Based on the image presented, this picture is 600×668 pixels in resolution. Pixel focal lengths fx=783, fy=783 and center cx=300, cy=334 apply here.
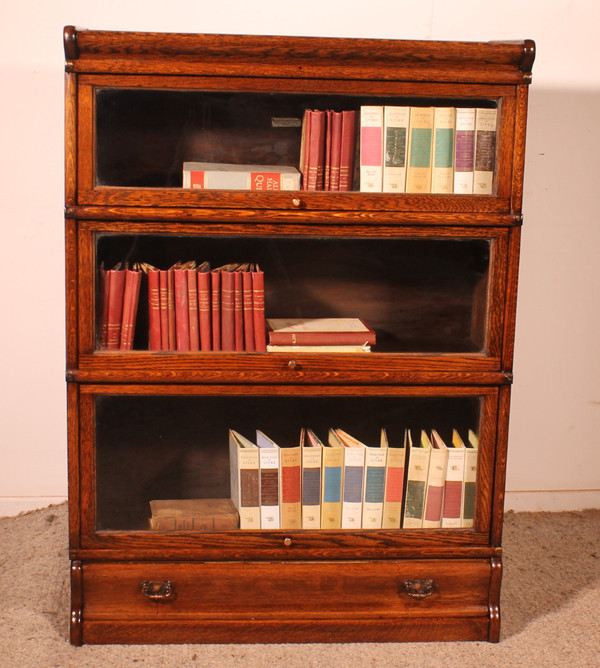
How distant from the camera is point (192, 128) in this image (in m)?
1.92

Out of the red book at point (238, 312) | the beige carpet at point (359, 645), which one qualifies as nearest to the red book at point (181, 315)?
the red book at point (238, 312)

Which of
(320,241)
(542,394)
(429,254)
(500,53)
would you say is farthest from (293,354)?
(542,394)

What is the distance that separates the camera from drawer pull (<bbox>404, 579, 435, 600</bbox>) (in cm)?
199

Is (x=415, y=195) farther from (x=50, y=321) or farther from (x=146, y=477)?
(x=50, y=321)

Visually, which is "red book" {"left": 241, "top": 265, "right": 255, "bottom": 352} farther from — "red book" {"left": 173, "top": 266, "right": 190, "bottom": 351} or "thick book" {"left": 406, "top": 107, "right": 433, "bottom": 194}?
"thick book" {"left": 406, "top": 107, "right": 433, "bottom": 194}

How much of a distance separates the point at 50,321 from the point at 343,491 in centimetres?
114

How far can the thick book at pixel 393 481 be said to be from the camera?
6.70 feet

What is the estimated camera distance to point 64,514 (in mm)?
2623

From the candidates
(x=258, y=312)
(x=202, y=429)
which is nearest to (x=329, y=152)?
(x=258, y=312)

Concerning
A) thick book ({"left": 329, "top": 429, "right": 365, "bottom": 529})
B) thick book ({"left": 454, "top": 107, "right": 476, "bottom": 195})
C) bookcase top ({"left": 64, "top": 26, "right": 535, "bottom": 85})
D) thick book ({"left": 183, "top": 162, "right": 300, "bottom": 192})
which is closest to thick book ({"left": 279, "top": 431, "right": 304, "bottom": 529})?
thick book ({"left": 329, "top": 429, "right": 365, "bottom": 529})

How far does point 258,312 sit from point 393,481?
568 millimetres

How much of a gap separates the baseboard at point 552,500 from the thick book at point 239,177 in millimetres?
1480

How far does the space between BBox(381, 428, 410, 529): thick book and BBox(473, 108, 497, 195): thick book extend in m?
0.66

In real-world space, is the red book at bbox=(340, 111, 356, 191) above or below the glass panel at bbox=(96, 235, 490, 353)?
above
